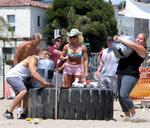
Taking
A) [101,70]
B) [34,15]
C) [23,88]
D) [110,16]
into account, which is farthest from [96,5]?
[23,88]

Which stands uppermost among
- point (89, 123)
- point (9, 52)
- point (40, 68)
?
point (40, 68)

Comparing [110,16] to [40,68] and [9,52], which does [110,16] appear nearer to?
[9,52]

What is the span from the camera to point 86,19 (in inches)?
2174

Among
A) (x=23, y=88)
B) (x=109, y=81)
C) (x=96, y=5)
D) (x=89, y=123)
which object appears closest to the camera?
(x=89, y=123)

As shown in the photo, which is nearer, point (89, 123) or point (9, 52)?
point (89, 123)

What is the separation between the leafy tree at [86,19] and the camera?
54.6 metres

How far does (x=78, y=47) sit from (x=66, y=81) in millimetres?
780

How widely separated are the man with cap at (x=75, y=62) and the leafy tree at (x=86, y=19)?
4169cm

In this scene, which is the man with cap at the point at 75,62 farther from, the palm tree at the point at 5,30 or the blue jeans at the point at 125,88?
the palm tree at the point at 5,30

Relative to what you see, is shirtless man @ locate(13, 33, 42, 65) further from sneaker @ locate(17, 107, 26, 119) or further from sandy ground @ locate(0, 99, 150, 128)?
sandy ground @ locate(0, 99, 150, 128)

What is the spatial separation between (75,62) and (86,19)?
44063 mm

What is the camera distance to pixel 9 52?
2089 inches

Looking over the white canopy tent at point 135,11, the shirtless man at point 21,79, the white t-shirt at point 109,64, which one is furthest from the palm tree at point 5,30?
the shirtless man at point 21,79

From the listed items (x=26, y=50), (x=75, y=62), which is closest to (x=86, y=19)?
(x=75, y=62)
